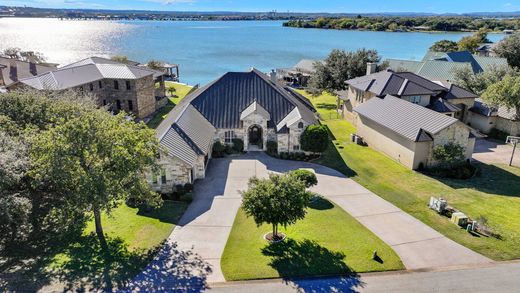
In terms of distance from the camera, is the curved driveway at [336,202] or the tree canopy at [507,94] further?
the tree canopy at [507,94]

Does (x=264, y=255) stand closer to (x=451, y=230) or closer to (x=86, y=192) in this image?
(x=86, y=192)

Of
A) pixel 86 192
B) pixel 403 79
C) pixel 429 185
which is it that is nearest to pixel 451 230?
pixel 429 185

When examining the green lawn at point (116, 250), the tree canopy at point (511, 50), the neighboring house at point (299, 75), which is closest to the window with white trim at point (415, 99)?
the green lawn at point (116, 250)

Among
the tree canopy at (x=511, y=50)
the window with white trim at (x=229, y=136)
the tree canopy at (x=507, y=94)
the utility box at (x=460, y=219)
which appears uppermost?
the tree canopy at (x=511, y=50)

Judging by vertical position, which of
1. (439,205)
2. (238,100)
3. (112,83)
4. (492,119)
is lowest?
(439,205)

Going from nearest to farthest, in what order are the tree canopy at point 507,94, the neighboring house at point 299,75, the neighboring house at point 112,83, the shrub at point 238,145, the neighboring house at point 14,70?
the shrub at point 238,145
the tree canopy at point 507,94
the neighboring house at point 112,83
the neighboring house at point 14,70
the neighboring house at point 299,75

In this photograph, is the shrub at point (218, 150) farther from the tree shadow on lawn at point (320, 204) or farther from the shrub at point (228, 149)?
the tree shadow on lawn at point (320, 204)

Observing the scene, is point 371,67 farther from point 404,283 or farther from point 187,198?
point 404,283

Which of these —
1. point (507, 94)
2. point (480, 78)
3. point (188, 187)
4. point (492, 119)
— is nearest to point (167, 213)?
point (188, 187)
